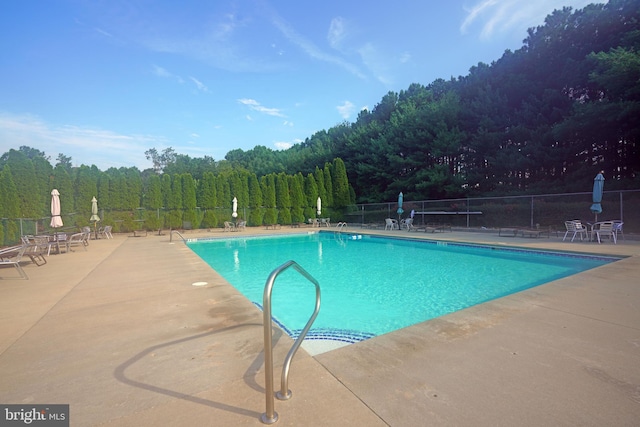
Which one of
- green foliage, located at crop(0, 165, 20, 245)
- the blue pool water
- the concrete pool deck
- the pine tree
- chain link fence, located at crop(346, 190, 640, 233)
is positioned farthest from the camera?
the pine tree

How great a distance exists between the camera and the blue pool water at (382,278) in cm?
471

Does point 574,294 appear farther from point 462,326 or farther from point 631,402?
point 631,402

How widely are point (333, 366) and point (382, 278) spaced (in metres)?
4.98

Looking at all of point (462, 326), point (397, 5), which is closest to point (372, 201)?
point (397, 5)

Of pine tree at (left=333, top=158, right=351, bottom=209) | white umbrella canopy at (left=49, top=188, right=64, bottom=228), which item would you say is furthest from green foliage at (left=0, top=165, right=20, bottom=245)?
pine tree at (left=333, top=158, right=351, bottom=209)

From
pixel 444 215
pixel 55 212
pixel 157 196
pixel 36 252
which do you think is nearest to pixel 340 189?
pixel 444 215

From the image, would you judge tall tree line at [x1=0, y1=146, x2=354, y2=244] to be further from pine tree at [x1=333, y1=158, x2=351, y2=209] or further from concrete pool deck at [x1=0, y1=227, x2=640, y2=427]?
concrete pool deck at [x1=0, y1=227, x2=640, y2=427]

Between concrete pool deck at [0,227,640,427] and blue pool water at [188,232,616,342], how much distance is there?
1.35 metres

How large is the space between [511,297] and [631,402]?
2.35 m

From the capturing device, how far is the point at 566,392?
1.86m

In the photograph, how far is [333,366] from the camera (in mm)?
2230

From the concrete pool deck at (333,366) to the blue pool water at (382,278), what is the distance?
1.35 meters

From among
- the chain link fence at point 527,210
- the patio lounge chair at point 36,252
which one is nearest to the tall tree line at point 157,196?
the patio lounge chair at point 36,252

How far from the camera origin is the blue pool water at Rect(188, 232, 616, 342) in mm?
4715
